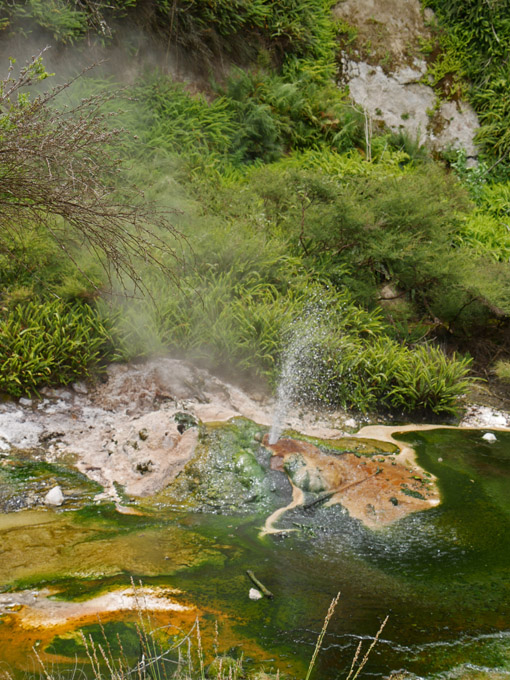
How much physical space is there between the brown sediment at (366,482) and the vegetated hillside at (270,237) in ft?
3.72

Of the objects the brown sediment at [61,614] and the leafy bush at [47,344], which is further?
the leafy bush at [47,344]

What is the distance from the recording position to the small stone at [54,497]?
13.0 feet

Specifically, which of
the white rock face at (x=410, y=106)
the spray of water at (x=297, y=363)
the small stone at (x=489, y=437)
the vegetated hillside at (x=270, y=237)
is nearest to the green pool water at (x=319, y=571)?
the small stone at (x=489, y=437)

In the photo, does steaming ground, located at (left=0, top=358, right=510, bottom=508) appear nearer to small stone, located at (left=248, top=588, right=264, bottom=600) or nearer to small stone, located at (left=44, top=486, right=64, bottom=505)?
small stone, located at (left=44, top=486, right=64, bottom=505)

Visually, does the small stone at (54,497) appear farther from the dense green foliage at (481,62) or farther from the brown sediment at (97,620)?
the dense green foliage at (481,62)

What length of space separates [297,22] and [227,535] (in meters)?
10.5

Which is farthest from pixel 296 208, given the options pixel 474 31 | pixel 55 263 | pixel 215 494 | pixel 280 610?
pixel 474 31

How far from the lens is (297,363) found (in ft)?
20.1

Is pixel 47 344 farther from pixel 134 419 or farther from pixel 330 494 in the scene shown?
pixel 330 494

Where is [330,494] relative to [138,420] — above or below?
below

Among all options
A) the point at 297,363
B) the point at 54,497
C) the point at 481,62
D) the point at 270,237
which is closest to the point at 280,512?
the point at 54,497

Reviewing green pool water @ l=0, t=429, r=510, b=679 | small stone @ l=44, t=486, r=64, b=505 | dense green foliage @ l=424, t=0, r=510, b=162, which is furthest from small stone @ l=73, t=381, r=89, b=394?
dense green foliage @ l=424, t=0, r=510, b=162

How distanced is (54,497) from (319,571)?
74.7 inches

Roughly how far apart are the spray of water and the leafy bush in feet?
5.92
